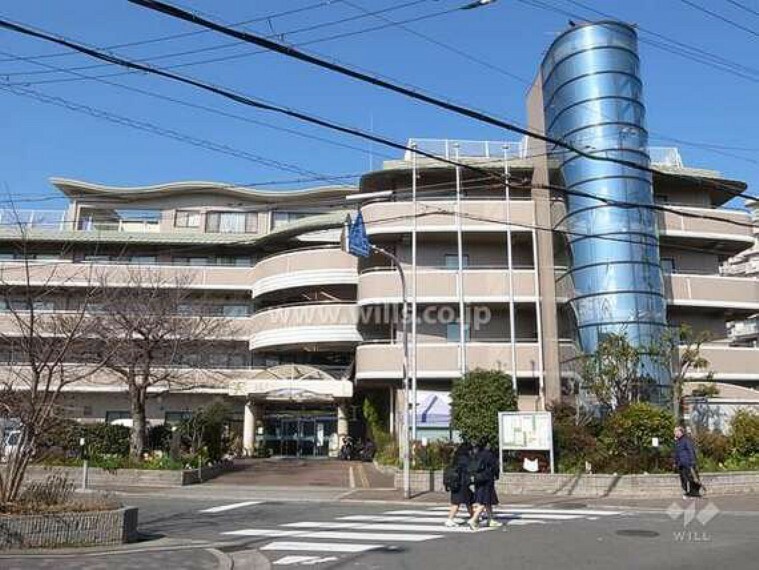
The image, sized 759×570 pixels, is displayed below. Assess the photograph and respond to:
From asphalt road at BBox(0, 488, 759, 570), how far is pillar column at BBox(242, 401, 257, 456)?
792 inches

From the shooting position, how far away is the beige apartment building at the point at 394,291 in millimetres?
31266

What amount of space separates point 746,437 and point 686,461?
6.01m

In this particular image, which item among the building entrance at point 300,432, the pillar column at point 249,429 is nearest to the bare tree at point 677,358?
the building entrance at point 300,432

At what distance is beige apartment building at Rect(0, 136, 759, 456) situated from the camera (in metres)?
31.3

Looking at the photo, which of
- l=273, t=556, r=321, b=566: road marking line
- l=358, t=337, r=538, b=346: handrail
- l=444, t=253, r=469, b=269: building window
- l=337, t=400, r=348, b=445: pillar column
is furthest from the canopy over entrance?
l=273, t=556, r=321, b=566: road marking line

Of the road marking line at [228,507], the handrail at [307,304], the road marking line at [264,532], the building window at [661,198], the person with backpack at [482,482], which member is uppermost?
the building window at [661,198]

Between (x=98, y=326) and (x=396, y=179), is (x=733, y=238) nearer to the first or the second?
(x=396, y=179)

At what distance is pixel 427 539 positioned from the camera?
38.8ft

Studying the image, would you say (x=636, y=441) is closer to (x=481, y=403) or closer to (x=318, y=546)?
(x=481, y=403)

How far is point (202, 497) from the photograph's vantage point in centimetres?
2067

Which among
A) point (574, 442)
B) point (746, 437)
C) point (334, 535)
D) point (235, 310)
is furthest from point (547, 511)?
point (235, 310)

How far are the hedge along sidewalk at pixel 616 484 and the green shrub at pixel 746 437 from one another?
2.33m

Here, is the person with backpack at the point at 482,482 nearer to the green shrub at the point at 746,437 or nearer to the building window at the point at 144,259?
the green shrub at the point at 746,437

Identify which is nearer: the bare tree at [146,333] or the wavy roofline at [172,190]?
the bare tree at [146,333]
